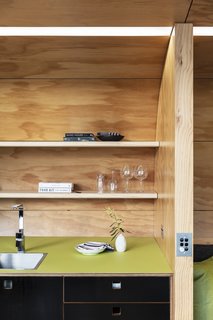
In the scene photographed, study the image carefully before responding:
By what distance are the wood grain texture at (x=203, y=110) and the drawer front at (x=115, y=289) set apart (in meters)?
1.30

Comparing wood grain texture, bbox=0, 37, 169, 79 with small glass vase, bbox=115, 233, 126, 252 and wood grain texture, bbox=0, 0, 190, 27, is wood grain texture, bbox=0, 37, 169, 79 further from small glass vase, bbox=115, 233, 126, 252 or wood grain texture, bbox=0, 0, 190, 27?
small glass vase, bbox=115, 233, 126, 252

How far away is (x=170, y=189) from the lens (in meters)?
2.38

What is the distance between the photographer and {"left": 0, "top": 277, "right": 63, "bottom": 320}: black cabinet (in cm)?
226

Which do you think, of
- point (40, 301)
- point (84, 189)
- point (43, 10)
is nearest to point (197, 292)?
point (40, 301)

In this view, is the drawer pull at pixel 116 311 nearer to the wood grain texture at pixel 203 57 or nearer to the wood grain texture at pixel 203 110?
the wood grain texture at pixel 203 110

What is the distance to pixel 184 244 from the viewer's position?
223cm

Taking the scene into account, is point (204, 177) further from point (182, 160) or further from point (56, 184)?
point (56, 184)

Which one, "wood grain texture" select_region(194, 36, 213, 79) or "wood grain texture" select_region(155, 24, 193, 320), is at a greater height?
"wood grain texture" select_region(194, 36, 213, 79)

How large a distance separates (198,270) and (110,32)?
5.31 ft

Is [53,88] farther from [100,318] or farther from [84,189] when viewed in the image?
[100,318]

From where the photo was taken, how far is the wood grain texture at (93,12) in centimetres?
205

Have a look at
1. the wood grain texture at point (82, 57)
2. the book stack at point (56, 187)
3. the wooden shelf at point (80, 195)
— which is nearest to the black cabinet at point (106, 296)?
the wooden shelf at point (80, 195)

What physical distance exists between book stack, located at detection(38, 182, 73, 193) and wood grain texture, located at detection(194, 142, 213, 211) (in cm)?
101

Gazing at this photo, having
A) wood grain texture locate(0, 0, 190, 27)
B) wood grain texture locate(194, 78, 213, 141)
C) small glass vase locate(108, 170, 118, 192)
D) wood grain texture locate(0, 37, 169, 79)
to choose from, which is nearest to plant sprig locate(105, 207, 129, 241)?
small glass vase locate(108, 170, 118, 192)
